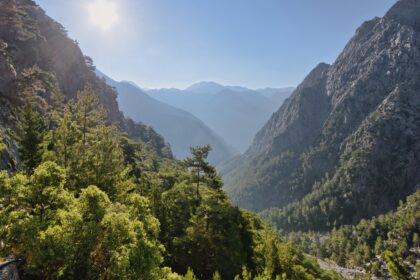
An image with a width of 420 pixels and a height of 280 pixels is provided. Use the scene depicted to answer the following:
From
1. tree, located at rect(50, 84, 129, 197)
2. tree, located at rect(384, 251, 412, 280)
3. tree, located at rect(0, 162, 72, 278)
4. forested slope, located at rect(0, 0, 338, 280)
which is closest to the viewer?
tree, located at rect(0, 162, 72, 278)

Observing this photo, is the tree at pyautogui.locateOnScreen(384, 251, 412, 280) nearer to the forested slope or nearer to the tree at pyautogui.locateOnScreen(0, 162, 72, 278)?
the forested slope

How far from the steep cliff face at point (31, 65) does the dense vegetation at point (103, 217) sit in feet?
8.81

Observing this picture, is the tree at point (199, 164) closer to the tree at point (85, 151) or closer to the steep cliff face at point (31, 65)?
the tree at point (85, 151)

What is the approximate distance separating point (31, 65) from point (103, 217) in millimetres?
102933

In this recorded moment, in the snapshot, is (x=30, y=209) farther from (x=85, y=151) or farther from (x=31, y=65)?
(x=31, y=65)

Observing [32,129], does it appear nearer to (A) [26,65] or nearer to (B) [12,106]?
(B) [12,106]

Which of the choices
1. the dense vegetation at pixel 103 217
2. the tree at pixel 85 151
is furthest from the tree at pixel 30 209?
the tree at pixel 85 151

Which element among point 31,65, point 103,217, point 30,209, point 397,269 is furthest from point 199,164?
point 31,65

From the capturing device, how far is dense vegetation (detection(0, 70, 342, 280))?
1950 cm

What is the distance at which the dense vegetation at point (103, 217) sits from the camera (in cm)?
1950

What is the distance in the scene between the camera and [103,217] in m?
20.8

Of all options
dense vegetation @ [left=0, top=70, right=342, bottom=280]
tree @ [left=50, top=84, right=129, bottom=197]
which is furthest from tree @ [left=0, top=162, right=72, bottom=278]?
tree @ [left=50, top=84, right=129, bottom=197]

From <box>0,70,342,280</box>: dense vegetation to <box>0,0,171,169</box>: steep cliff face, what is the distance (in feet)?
8.81

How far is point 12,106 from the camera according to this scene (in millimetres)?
56500
